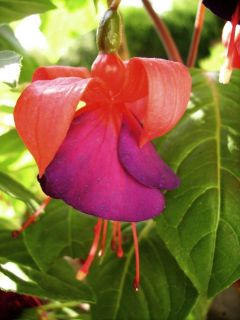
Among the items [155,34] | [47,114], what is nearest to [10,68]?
[47,114]

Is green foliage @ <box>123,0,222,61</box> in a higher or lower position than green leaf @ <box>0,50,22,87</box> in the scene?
lower

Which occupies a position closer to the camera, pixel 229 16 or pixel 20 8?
pixel 229 16

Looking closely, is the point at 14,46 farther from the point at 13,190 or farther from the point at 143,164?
the point at 143,164

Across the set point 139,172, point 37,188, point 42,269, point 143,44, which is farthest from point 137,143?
point 143,44

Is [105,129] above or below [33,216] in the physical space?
above

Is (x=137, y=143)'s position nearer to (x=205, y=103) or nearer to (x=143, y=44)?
(x=205, y=103)

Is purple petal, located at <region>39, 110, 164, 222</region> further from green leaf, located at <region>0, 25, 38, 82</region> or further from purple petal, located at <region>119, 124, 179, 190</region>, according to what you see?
green leaf, located at <region>0, 25, 38, 82</region>

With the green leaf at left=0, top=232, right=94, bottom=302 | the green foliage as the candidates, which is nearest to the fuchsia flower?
the green leaf at left=0, top=232, right=94, bottom=302
